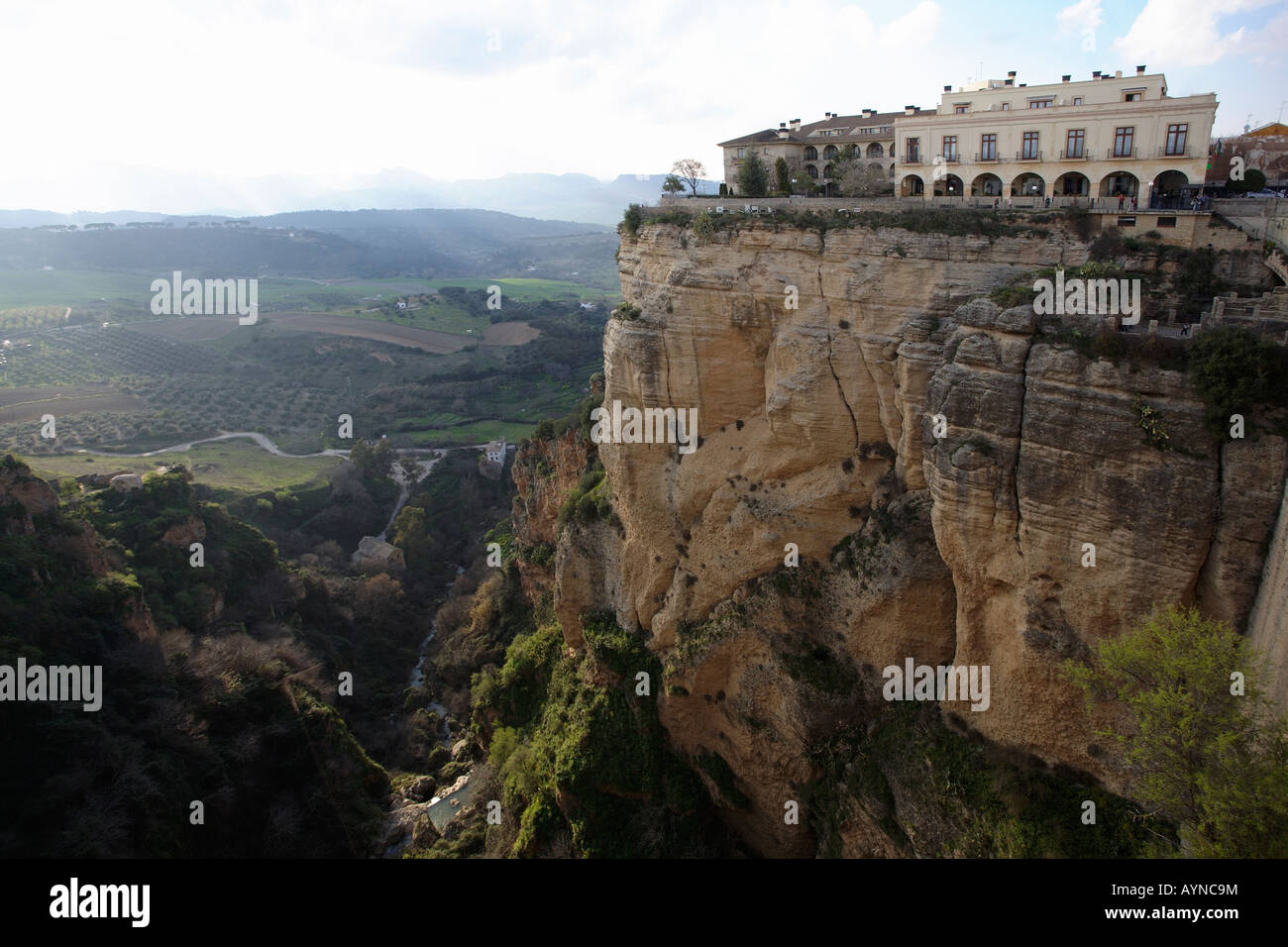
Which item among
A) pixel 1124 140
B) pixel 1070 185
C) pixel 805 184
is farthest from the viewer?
pixel 805 184

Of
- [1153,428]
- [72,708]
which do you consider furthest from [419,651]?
[1153,428]

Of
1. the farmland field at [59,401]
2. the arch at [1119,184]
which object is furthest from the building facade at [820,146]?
the farmland field at [59,401]

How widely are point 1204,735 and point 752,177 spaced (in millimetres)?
24673

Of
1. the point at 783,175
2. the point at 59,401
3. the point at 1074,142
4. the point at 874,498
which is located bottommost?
the point at 874,498

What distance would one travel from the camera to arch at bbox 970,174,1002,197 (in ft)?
82.4

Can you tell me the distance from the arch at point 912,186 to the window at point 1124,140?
5.92m

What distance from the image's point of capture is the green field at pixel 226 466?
62156mm

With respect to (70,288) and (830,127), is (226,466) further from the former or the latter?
(70,288)

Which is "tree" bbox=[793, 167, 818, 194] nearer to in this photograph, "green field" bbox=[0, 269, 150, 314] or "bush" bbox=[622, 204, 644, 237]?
"bush" bbox=[622, 204, 644, 237]

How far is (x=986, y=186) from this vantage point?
1002 inches

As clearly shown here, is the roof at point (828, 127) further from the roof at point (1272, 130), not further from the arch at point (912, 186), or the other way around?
the roof at point (1272, 130)

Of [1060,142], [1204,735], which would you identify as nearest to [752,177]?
[1060,142]
